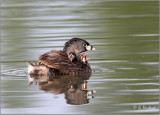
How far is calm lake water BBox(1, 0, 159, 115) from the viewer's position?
27.6 ft

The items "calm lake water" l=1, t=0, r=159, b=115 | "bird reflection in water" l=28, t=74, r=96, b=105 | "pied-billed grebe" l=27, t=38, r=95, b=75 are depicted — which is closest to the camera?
"calm lake water" l=1, t=0, r=159, b=115

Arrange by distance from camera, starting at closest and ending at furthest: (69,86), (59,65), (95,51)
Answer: (69,86), (59,65), (95,51)

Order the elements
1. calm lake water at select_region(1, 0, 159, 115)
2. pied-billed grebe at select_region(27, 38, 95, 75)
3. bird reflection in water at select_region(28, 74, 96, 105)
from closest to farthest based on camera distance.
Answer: calm lake water at select_region(1, 0, 159, 115) → bird reflection in water at select_region(28, 74, 96, 105) → pied-billed grebe at select_region(27, 38, 95, 75)

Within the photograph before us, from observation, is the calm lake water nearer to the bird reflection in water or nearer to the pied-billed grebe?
the bird reflection in water

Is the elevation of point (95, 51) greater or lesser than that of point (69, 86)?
greater

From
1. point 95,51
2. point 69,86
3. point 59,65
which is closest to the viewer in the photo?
point 69,86

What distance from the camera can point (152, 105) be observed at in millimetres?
8234

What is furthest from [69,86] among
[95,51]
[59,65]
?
[95,51]

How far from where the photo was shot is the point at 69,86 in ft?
31.8

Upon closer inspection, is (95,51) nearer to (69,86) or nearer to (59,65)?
(59,65)

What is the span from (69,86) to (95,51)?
317 centimetres

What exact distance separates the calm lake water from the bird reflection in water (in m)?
0.09

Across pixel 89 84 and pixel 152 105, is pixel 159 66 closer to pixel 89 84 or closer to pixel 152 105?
pixel 89 84

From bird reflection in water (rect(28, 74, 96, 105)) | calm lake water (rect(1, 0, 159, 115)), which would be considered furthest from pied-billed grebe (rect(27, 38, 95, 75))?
calm lake water (rect(1, 0, 159, 115))
